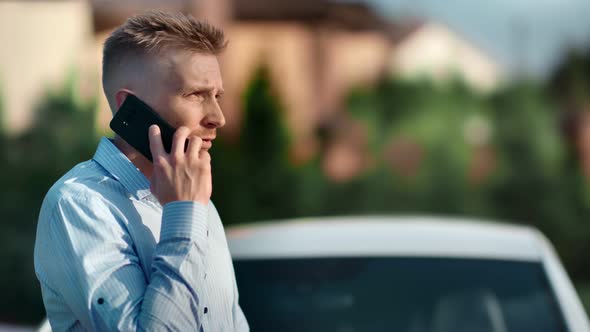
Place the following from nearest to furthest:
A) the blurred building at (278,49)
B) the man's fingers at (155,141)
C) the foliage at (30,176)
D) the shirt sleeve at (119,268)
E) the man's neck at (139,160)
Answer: the shirt sleeve at (119,268) → the man's fingers at (155,141) → the man's neck at (139,160) → the foliage at (30,176) → the blurred building at (278,49)

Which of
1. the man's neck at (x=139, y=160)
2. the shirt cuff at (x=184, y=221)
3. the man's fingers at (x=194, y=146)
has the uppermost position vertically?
the man's fingers at (x=194, y=146)

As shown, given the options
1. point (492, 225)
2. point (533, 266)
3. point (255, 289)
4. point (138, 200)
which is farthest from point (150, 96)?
point (492, 225)

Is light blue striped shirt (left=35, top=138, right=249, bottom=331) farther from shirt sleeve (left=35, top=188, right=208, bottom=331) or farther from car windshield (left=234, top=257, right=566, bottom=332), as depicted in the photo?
car windshield (left=234, top=257, right=566, bottom=332)

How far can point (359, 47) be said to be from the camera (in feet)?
107

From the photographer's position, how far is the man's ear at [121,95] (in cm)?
204

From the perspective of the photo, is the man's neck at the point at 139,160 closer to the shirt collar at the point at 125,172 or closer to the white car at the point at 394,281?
the shirt collar at the point at 125,172

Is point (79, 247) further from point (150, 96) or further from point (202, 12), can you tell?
point (202, 12)

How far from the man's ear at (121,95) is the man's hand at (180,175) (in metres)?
0.16

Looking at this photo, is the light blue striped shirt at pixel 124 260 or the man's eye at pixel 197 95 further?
the man's eye at pixel 197 95

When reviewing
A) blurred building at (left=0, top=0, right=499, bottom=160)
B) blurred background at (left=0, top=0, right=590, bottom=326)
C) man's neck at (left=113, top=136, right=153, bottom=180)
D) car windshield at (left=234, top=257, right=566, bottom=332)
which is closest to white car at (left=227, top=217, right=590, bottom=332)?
car windshield at (left=234, top=257, right=566, bottom=332)

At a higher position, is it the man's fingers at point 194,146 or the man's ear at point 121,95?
the man's ear at point 121,95

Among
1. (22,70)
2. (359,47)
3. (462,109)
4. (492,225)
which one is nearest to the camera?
(492,225)

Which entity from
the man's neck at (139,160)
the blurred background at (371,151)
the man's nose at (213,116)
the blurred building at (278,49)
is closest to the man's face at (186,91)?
the man's nose at (213,116)

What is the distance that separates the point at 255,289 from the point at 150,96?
6.08 ft
